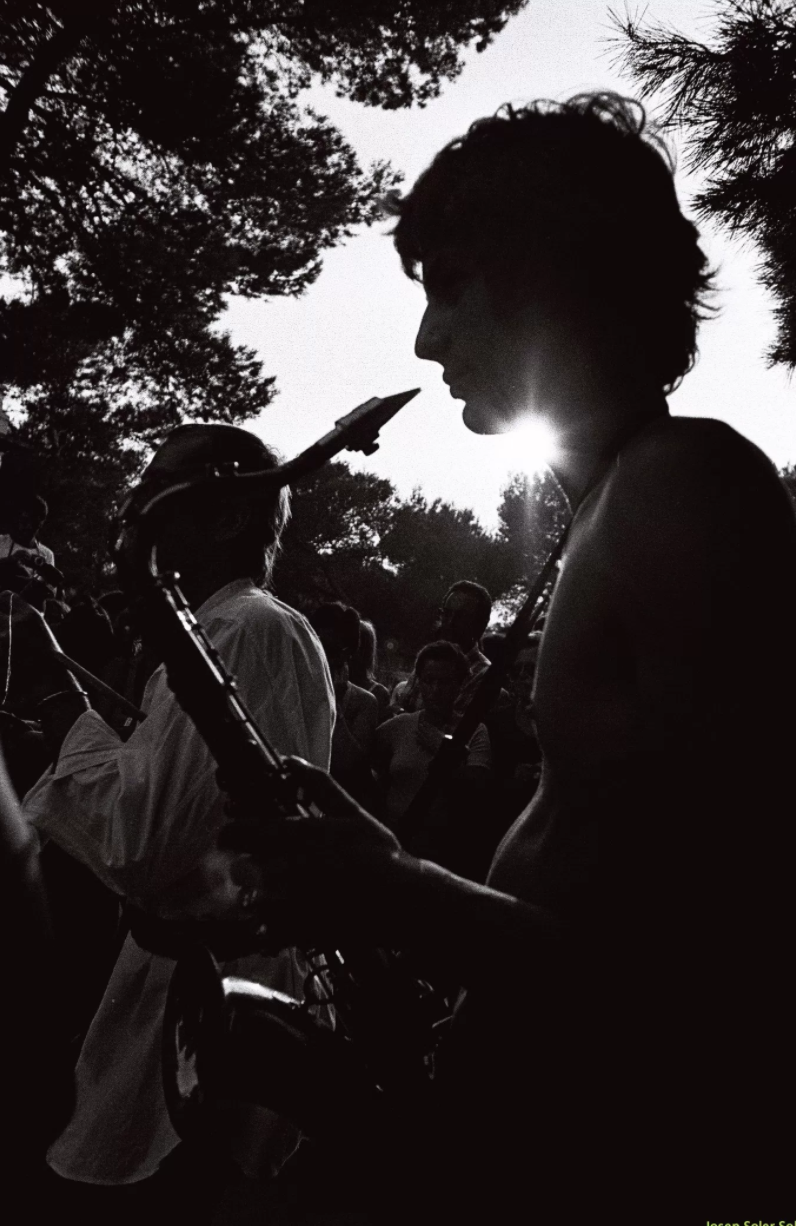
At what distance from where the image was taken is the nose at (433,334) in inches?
63.8

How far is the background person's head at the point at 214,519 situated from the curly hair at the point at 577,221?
3.42ft

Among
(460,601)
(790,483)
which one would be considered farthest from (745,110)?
(790,483)

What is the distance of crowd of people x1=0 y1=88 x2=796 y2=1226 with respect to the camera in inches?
42.8

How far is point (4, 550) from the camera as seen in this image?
5.64m

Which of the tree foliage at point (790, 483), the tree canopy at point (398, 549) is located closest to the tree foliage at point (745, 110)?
the tree foliage at point (790, 483)

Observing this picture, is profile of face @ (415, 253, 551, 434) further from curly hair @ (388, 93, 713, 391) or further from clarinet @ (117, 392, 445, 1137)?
clarinet @ (117, 392, 445, 1137)

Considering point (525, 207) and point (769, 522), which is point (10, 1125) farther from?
point (525, 207)

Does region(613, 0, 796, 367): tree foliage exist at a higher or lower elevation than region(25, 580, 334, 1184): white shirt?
higher

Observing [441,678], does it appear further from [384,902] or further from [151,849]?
[384,902]

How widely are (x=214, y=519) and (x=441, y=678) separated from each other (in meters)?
3.31

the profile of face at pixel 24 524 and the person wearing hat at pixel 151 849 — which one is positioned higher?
the profile of face at pixel 24 524

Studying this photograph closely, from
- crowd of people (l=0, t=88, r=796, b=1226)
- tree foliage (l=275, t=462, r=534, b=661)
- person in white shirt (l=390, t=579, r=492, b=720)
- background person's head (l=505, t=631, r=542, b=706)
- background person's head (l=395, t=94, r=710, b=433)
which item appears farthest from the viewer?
tree foliage (l=275, t=462, r=534, b=661)

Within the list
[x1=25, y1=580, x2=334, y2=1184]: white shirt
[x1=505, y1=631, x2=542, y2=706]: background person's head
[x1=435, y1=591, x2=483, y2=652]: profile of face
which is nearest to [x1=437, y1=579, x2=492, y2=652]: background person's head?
[x1=435, y1=591, x2=483, y2=652]: profile of face

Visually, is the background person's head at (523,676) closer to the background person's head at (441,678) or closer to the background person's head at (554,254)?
the background person's head at (441,678)
